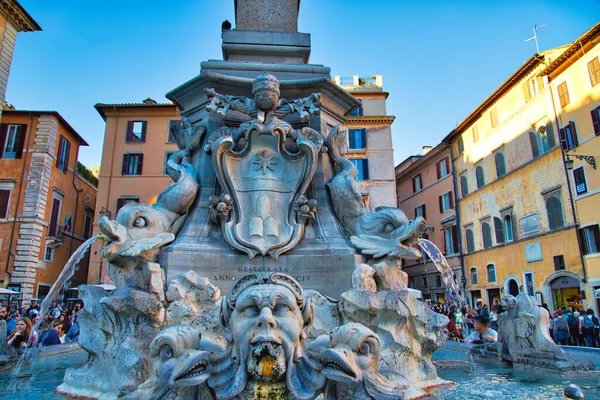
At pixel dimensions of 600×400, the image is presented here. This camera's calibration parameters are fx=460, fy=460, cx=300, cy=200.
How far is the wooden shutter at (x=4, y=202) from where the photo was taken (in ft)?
83.0

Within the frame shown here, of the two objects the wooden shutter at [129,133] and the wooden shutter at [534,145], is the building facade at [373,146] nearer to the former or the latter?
the wooden shutter at [534,145]

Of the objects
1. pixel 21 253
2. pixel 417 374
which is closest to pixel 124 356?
pixel 417 374

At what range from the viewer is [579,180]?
21812 millimetres

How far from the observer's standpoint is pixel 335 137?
5852mm

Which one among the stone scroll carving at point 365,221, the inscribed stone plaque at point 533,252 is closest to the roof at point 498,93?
the inscribed stone plaque at point 533,252

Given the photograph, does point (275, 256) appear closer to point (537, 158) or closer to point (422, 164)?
point (537, 158)

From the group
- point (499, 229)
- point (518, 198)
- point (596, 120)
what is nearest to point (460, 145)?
point (499, 229)

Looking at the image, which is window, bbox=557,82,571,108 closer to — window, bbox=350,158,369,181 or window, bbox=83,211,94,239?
window, bbox=350,158,369,181

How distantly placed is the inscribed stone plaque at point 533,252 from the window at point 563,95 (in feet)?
24.0

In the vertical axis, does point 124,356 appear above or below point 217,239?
below

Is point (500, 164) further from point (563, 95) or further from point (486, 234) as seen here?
point (563, 95)

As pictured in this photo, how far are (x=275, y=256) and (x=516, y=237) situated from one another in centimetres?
2501

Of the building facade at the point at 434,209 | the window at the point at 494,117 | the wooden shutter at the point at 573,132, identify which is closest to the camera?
the wooden shutter at the point at 573,132

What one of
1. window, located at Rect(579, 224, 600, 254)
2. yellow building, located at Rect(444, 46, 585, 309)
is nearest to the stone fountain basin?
window, located at Rect(579, 224, 600, 254)
